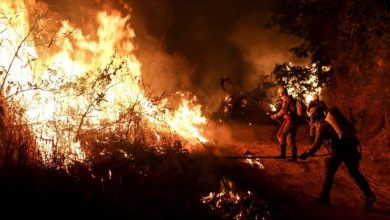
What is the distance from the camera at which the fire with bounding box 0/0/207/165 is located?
7285mm

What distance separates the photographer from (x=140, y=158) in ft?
23.3

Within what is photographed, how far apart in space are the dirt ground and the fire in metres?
2.34

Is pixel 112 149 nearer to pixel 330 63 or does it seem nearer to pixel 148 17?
pixel 330 63

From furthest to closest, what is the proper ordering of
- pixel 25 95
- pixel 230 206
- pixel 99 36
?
pixel 99 36, pixel 25 95, pixel 230 206

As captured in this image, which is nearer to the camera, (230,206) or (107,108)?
(230,206)

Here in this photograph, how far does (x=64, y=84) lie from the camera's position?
7805mm

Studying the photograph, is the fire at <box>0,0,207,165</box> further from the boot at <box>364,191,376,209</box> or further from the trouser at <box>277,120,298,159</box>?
the boot at <box>364,191,376,209</box>

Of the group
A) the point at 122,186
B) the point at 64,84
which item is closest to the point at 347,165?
the point at 122,186

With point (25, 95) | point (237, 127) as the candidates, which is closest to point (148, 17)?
point (237, 127)

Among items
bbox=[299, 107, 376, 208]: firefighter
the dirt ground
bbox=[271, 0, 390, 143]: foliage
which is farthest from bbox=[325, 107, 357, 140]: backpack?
bbox=[271, 0, 390, 143]: foliage

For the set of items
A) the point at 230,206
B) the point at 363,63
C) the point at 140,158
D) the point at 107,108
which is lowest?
the point at 230,206

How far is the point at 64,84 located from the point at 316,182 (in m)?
5.58

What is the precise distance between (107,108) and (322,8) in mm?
9665

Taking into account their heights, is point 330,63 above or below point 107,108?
above
